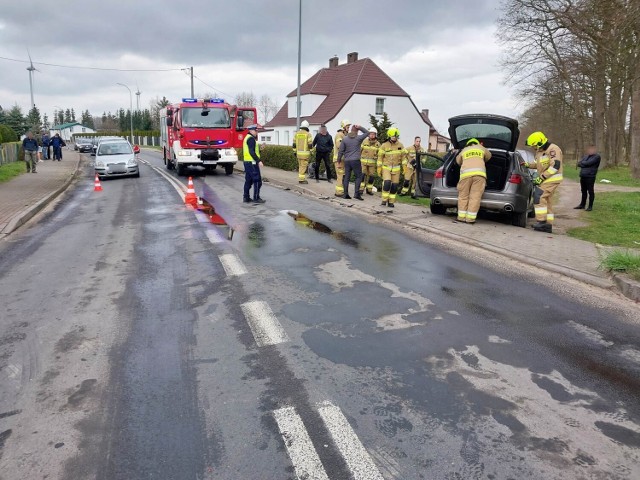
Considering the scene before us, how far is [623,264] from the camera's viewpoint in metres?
6.39

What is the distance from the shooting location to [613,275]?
20.6 feet

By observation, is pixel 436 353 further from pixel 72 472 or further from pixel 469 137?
pixel 469 137

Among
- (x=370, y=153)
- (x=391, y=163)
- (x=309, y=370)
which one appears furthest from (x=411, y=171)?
(x=309, y=370)

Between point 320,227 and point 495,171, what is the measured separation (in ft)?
12.2

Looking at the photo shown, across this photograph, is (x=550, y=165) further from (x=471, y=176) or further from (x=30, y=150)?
(x=30, y=150)

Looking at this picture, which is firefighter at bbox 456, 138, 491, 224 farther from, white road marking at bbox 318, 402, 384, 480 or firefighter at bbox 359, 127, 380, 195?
white road marking at bbox 318, 402, 384, 480

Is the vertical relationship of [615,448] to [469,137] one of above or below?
below

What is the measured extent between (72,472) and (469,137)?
9.23 m

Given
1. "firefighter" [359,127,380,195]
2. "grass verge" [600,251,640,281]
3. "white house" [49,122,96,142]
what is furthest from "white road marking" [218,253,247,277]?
"white house" [49,122,96,142]

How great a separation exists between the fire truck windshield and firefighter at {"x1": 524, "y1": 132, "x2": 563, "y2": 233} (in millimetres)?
13725

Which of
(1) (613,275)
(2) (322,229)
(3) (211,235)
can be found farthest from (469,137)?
(3) (211,235)

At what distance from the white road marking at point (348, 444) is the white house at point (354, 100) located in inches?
1658

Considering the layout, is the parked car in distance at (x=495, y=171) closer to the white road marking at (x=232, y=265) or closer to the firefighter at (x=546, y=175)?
the firefighter at (x=546, y=175)

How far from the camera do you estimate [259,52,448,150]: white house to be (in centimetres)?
4481
